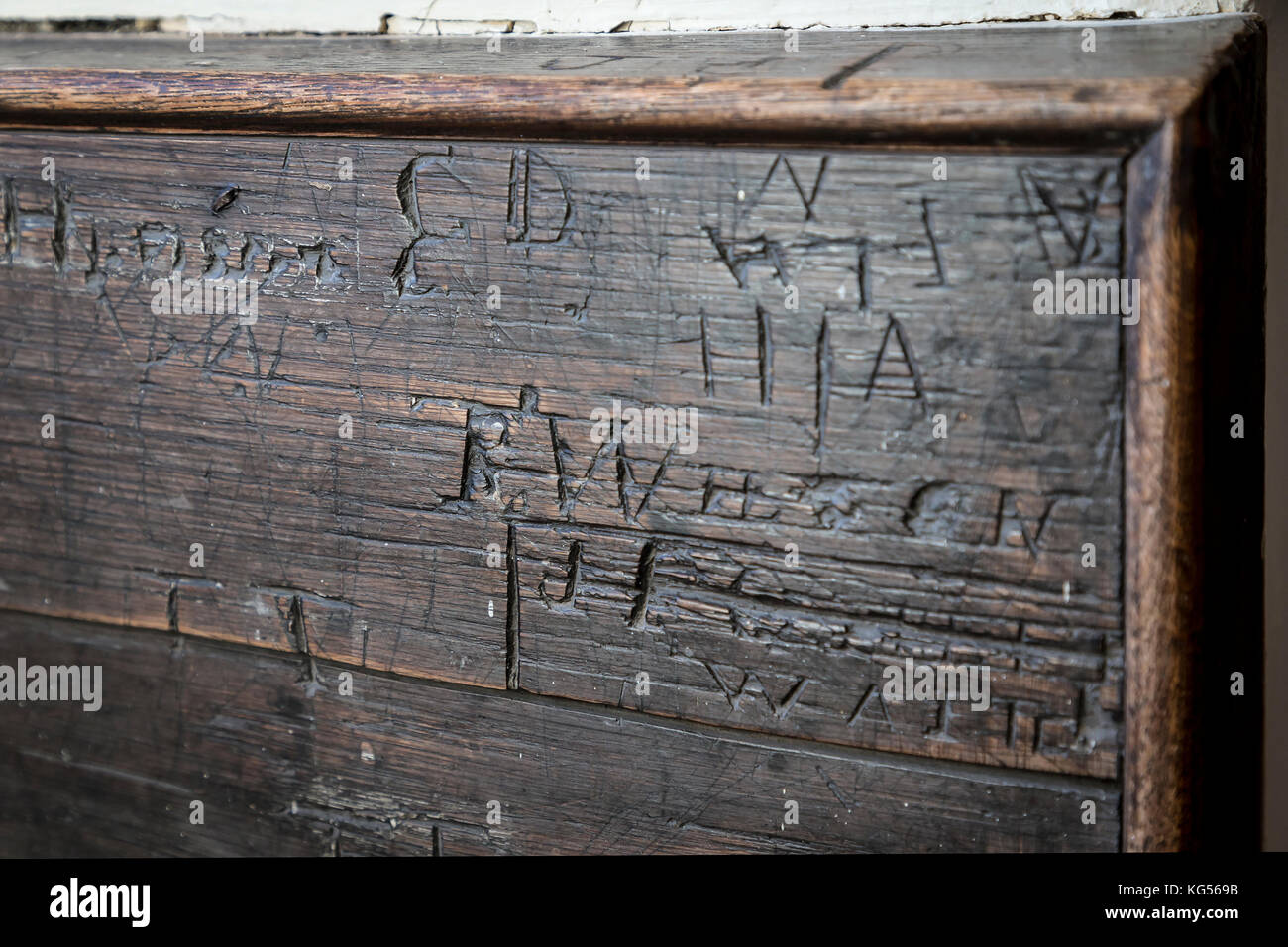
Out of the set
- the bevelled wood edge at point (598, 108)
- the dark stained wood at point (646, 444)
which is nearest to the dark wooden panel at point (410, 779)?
the dark stained wood at point (646, 444)

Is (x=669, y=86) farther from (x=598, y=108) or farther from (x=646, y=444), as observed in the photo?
(x=646, y=444)

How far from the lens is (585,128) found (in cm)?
63

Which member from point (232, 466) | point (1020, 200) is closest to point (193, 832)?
point (232, 466)

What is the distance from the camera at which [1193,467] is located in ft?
1.82

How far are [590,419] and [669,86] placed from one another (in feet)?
0.76

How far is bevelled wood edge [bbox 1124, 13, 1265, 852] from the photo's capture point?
54 cm

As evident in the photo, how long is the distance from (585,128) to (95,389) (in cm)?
50

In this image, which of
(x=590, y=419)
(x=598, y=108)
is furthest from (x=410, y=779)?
(x=598, y=108)

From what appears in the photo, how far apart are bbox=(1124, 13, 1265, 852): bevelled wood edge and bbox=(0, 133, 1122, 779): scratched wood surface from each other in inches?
0.7

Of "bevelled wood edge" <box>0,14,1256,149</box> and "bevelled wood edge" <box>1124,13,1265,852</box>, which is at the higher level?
"bevelled wood edge" <box>0,14,1256,149</box>

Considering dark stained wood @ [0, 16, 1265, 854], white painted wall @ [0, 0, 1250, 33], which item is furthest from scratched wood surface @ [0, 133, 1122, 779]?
white painted wall @ [0, 0, 1250, 33]

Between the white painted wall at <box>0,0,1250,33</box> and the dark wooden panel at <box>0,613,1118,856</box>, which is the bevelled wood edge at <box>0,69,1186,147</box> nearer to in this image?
the white painted wall at <box>0,0,1250,33</box>

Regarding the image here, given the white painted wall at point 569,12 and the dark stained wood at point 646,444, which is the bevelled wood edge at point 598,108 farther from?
the white painted wall at point 569,12

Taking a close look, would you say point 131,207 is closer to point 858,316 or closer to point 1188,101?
point 858,316
